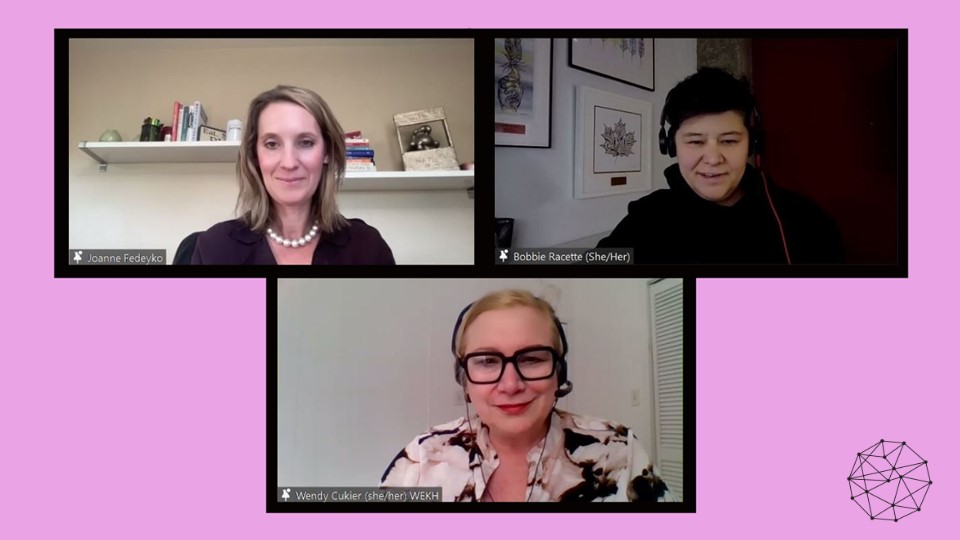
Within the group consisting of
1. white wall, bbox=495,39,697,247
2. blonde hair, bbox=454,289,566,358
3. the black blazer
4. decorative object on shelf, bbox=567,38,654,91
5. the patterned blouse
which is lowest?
the patterned blouse

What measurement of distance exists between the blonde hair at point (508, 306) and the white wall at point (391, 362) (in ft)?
0.07

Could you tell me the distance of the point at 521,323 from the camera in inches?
77.2

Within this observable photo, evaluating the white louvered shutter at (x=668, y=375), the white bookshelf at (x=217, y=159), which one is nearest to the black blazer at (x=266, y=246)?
the white bookshelf at (x=217, y=159)

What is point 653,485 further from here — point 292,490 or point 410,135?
point 410,135

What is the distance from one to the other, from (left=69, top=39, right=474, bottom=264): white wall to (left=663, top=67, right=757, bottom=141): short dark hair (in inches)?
20.9

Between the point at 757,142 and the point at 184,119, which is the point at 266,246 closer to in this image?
the point at 184,119

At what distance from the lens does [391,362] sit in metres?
1.98

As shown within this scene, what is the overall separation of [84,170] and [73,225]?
15 cm

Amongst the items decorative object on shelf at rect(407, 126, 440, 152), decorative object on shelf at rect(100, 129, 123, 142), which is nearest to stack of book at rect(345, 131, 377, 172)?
decorative object on shelf at rect(407, 126, 440, 152)

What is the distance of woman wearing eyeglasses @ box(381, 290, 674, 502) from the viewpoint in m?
1.95

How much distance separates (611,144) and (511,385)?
680 mm

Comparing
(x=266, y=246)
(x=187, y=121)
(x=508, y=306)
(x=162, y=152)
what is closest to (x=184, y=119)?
(x=187, y=121)

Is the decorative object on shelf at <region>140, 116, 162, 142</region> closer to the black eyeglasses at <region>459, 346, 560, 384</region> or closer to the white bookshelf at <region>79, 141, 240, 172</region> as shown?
the white bookshelf at <region>79, 141, 240, 172</region>

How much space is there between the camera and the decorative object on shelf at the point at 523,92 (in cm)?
188
